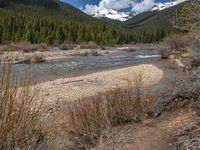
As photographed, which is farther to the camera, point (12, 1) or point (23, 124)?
point (12, 1)

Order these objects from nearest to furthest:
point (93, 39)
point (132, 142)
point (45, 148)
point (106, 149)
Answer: point (45, 148), point (106, 149), point (132, 142), point (93, 39)

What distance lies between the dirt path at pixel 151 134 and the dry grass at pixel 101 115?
0.40m

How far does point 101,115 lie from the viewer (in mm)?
9234

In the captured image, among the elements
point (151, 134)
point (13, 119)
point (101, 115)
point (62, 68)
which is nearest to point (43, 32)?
point (62, 68)

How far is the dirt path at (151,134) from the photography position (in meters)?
8.24

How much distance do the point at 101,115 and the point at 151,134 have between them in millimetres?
1225

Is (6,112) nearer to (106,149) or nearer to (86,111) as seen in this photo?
(106,149)

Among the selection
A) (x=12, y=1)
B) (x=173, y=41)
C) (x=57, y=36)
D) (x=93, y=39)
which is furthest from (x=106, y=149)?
(x=12, y=1)

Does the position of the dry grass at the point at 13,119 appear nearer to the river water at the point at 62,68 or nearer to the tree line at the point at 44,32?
the river water at the point at 62,68

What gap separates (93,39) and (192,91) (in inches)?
3640

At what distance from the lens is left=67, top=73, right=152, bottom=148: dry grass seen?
8.95 metres

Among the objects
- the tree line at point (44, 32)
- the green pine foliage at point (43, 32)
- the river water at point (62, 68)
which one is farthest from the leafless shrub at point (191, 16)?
the green pine foliage at point (43, 32)

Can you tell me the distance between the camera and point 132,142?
8.68 meters

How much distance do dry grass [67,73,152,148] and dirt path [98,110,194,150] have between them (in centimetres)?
40
